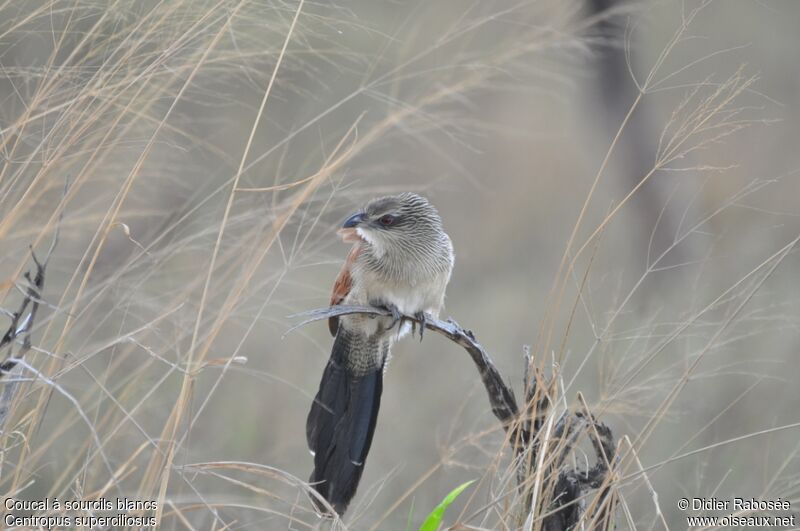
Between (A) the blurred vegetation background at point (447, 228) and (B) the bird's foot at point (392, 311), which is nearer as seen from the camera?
(A) the blurred vegetation background at point (447, 228)

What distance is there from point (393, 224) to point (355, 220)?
144mm

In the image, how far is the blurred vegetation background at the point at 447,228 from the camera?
2.12 meters

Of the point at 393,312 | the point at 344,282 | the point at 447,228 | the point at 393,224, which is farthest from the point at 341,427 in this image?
the point at 447,228

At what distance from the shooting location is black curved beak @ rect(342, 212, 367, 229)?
9.24 ft

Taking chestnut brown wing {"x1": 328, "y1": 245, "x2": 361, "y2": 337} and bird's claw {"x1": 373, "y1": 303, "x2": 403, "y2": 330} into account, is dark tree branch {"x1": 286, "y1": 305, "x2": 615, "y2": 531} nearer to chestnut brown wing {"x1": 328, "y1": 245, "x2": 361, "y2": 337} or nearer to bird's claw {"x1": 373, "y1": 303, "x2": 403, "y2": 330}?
bird's claw {"x1": 373, "y1": 303, "x2": 403, "y2": 330}

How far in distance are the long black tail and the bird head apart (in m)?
0.42

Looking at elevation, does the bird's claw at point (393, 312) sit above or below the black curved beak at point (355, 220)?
below

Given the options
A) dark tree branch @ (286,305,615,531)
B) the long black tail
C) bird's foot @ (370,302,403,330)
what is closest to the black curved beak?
bird's foot @ (370,302,403,330)

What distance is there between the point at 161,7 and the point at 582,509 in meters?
1.34

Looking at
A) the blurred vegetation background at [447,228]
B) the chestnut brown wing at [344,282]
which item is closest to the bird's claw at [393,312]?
the chestnut brown wing at [344,282]

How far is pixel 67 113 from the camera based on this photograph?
1.64 metres

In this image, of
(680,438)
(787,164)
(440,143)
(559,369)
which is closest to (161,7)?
(559,369)

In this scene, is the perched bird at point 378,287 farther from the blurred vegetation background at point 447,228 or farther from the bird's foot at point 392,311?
the blurred vegetation background at point 447,228

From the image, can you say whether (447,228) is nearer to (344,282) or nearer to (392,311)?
(344,282)
